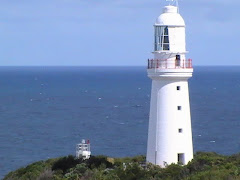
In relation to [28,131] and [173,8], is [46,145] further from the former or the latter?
[173,8]

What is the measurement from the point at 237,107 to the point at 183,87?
2749 inches

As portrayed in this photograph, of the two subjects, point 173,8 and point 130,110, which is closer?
point 173,8

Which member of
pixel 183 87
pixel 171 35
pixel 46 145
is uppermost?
pixel 171 35

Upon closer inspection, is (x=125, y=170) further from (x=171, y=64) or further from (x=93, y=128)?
(x=93, y=128)

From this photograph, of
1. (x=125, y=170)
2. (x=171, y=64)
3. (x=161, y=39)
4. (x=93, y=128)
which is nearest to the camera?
(x=125, y=170)

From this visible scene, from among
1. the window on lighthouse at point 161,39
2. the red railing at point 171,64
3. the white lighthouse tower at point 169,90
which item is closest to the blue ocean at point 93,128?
the white lighthouse tower at point 169,90

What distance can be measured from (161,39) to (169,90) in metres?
1.94

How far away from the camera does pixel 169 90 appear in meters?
23.7

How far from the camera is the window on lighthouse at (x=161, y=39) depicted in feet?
77.8

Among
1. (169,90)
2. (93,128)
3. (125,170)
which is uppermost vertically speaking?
(169,90)

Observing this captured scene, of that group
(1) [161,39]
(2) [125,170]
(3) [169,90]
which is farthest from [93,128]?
(2) [125,170]

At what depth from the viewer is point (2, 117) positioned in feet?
260

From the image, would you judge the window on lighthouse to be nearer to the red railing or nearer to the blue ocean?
the red railing

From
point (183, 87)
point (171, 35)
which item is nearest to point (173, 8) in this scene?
point (171, 35)
